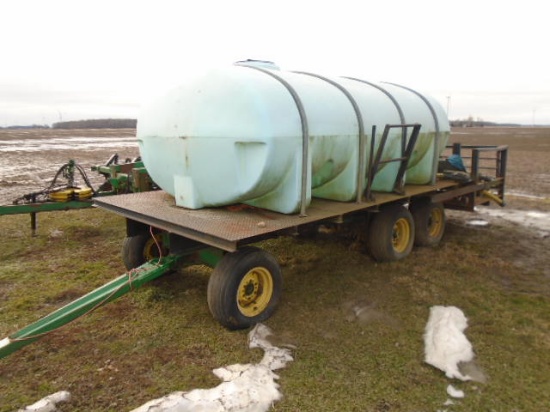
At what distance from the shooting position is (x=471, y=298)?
513 cm

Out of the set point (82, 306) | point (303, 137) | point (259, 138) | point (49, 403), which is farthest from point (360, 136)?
point (49, 403)

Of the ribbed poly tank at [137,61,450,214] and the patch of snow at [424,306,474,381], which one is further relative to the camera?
the ribbed poly tank at [137,61,450,214]

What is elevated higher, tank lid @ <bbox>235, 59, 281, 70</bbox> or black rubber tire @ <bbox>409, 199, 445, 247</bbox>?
tank lid @ <bbox>235, 59, 281, 70</bbox>

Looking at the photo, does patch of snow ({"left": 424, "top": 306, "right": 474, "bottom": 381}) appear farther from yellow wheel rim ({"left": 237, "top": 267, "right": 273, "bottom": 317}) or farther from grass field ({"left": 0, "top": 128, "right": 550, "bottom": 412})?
yellow wheel rim ({"left": 237, "top": 267, "right": 273, "bottom": 317})

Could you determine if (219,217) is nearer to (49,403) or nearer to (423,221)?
(49,403)

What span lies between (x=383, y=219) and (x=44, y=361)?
14.6ft

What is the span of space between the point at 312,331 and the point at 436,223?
13.7 ft

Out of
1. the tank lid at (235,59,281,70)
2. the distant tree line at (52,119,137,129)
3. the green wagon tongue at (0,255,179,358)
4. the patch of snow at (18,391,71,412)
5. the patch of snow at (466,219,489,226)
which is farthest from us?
the distant tree line at (52,119,137,129)

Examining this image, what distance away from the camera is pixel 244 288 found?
4391 millimetres

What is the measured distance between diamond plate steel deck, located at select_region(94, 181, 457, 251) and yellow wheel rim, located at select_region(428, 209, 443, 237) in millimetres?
2238

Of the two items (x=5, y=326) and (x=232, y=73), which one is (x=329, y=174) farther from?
(x=5, y=326)

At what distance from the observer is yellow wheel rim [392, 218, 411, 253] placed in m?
6.51

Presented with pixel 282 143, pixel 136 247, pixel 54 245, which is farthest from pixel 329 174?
pixel 54 245

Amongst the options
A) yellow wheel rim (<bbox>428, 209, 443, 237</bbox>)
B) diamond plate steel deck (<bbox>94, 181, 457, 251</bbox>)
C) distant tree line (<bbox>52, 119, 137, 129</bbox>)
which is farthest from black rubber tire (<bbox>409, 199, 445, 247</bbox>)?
distant tree line (<bbox>52, 119, 137, 129</bbox>)
